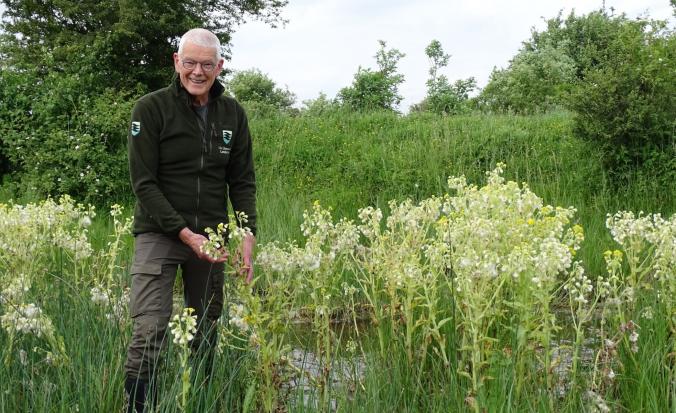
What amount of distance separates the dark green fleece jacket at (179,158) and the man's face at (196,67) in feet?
0.29

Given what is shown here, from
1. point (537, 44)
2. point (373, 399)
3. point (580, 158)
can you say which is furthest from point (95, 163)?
point (537, 44)

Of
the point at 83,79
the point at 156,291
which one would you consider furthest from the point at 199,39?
the point at 83,79

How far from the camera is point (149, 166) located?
3375 millimetres

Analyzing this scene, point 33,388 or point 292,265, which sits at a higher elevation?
point 292,265

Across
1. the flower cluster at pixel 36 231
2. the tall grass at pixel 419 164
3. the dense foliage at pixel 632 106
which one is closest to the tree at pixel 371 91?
the tall grass at pixel 419 164

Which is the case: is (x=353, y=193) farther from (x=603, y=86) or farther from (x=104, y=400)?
(x=104, y=400)

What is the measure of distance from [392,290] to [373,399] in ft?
2.57

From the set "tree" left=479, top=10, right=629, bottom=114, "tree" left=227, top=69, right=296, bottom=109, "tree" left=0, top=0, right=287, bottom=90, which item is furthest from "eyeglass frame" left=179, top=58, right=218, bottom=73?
"tree" left=227, top=69, right=296, bottom=109

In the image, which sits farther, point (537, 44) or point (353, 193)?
point (537, 44)

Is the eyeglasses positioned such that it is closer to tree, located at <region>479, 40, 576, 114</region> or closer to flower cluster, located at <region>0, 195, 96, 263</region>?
flower cluster, located at <region>0, 195, 96, 263</region>

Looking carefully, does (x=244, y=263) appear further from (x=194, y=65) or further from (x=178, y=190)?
(x=194, y=65)

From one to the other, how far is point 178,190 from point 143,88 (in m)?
12.8

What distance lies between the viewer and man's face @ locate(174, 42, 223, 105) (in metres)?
3.36

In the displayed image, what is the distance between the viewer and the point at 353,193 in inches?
408
